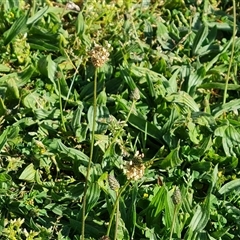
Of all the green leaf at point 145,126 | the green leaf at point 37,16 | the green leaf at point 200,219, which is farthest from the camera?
the green leaf at point 37,16

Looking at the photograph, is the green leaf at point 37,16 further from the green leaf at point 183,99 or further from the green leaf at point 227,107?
the green leaf at point 227,107

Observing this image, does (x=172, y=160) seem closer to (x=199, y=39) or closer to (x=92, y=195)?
(x=92, y=195)

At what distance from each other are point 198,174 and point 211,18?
150cm

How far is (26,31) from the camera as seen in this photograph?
13.4ft

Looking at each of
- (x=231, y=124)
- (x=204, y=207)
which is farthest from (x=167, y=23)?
(x=204, y=207)

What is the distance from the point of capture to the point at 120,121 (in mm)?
3660

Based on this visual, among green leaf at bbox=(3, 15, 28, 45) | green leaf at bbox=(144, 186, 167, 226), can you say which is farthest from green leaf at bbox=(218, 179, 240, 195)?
green leaf at bbox=(3, 15, 28, 45)

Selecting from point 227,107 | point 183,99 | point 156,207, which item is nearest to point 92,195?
point 156,207

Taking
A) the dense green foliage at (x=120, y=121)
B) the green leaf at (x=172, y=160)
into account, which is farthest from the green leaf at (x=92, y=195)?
the green leaf at (x=172, y=160)

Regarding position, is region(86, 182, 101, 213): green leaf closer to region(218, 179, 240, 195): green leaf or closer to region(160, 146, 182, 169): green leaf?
region(160, 146, 182, 169): green leaf

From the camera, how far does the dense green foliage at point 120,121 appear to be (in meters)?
3.21

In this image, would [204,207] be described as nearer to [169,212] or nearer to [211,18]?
[169,212]

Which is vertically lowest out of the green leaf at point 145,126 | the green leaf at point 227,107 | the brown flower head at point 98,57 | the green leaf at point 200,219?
the green leaf at point 200,219

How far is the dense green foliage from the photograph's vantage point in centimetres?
321
